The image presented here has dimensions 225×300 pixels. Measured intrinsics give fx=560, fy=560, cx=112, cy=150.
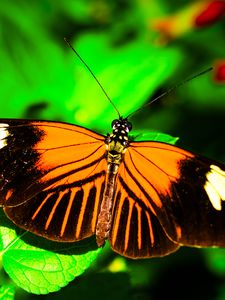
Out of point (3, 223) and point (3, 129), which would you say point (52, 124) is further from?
point (3, 223)

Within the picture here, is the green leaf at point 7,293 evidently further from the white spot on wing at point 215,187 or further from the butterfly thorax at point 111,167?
the white spot on wing at point 215,187

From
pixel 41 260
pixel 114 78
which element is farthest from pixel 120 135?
pixel 114 78

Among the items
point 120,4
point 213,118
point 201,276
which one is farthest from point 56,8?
point 201,276

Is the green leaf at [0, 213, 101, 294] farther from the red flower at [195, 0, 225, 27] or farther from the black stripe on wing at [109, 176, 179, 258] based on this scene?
the red flower at [195, 0, 225, 27]

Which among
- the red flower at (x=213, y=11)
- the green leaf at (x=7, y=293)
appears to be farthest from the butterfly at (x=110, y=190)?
the red flower at (x=213, y=11)

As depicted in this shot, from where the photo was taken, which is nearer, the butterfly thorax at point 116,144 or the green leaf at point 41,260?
the green leaf at point 41,260

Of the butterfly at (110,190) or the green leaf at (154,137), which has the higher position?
the green leaf at (154,137)

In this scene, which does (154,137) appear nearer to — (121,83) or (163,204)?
(163,204)

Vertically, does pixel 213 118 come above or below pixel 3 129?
above
